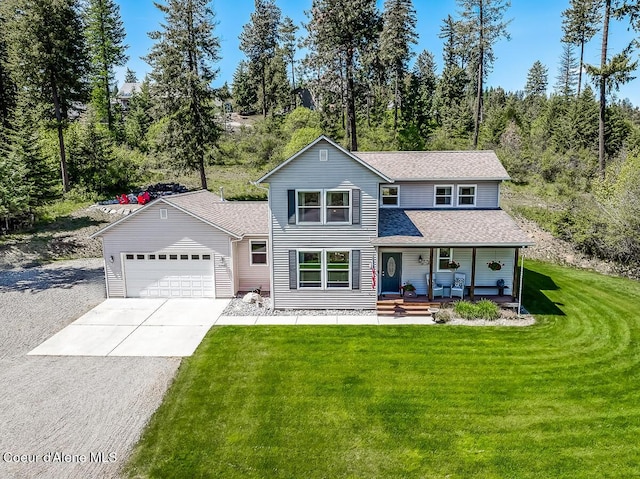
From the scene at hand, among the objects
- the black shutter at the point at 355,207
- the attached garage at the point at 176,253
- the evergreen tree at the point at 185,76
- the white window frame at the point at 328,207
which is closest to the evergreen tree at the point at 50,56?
the evergreen tree at the point at 185,76

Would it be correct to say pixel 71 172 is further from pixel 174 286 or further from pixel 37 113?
pixel 174 286

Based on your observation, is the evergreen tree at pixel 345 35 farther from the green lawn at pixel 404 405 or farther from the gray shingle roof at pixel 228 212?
the green lawn at pixel 404 405

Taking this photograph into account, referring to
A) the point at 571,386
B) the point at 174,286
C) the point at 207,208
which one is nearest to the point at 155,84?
the point at 207,208

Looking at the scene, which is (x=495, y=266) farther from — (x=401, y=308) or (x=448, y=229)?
(x=401, y=308)

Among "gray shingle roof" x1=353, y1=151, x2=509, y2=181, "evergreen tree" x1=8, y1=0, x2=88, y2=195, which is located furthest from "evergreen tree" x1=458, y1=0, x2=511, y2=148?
"evergreen tree" x1=8, y1=0, x2=88, y2=195

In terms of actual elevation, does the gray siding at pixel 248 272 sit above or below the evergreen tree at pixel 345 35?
below

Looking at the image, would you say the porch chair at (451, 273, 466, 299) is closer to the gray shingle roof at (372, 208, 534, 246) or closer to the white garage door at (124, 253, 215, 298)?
the gray shingle roof at (372, 208, 534, 246)

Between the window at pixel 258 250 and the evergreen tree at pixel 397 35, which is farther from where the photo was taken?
the evergreen tree at pixel 397 35
